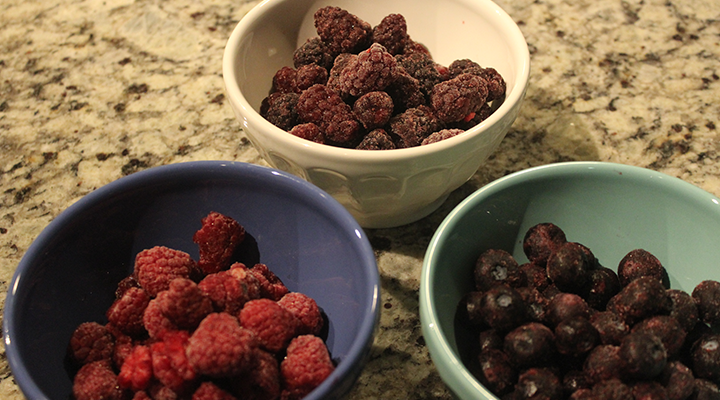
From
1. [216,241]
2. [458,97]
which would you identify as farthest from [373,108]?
[216,241]

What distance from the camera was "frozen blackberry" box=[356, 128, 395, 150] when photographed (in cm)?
87

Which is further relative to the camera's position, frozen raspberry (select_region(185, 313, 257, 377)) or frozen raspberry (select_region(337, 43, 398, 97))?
frozen raspberry (select_region(337, 43, 398, 97))

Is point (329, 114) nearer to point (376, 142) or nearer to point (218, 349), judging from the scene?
point (376, 142)

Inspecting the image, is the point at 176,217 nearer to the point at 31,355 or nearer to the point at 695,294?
the point at 31,355

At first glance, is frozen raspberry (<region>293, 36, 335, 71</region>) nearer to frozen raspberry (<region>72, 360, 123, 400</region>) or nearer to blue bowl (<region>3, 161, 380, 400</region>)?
blue bowl (<region>3, 161, 380, 400</region>)

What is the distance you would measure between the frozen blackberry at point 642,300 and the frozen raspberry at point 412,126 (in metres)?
0.37

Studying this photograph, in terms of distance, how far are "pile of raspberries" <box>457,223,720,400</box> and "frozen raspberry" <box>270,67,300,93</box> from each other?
0.48m

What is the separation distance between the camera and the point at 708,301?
0.73m

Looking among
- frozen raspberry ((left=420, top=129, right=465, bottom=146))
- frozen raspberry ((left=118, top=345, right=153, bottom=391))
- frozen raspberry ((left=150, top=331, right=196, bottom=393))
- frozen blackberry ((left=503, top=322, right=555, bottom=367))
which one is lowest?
frozen blackberry ((left=503, top=322, right=555, bottom=367))

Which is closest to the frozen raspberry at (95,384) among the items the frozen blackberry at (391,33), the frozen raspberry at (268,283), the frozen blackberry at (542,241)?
the frozen raspberry at (268,283)

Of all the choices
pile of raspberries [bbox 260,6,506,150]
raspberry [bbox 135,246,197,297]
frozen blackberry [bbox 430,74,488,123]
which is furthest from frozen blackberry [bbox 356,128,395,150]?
raspberry [bbox 135,246,197,297]

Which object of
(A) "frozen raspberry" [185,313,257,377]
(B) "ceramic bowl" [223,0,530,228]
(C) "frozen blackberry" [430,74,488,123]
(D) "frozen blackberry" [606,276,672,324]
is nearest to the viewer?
(A) "frozen raspberry" [185,313,257,377]

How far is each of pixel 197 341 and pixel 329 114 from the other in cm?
45

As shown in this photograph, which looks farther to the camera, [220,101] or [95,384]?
[220,101]
